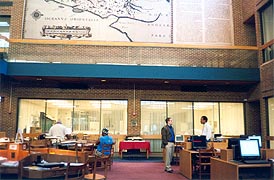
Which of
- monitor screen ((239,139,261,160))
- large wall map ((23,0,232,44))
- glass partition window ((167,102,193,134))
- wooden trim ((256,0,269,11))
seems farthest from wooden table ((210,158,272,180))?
large wall map ((23,0,232,44))

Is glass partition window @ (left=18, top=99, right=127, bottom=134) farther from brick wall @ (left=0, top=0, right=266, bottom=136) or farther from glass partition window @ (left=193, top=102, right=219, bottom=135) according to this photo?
glass partition window @ (left=193, top=102, right=219, bottom=135)

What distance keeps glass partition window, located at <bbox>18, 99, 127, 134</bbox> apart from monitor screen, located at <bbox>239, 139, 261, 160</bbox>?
921 cm

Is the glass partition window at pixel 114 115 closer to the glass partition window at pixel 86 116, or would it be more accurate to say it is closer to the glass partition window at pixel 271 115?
the glass partition window at pixel 86 116

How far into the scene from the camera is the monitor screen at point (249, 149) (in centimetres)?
580

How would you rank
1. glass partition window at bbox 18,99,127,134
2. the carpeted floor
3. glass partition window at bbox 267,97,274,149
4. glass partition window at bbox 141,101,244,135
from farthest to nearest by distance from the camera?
glass partition window at bbox 141,101,244,135
glass partition window at bbox 18,99,127,134
glass partition window at bbox 267,97,274,149
the carpeted floor

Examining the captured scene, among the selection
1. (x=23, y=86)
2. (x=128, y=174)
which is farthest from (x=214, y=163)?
(x=23, y=86)

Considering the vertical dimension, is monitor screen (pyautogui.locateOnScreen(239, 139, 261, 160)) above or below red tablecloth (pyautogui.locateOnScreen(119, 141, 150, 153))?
above

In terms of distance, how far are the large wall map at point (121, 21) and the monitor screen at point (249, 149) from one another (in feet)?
32.6

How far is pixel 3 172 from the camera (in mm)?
4934

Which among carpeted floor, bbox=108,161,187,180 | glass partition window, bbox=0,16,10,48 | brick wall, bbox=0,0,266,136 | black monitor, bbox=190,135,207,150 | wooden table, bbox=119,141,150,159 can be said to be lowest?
carpeted floor, bbox=108,161,187,180

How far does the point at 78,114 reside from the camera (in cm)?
1471

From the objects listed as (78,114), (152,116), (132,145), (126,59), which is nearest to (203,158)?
(132,145)

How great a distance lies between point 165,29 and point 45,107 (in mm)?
7450

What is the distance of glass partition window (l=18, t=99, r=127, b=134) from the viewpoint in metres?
14.5
